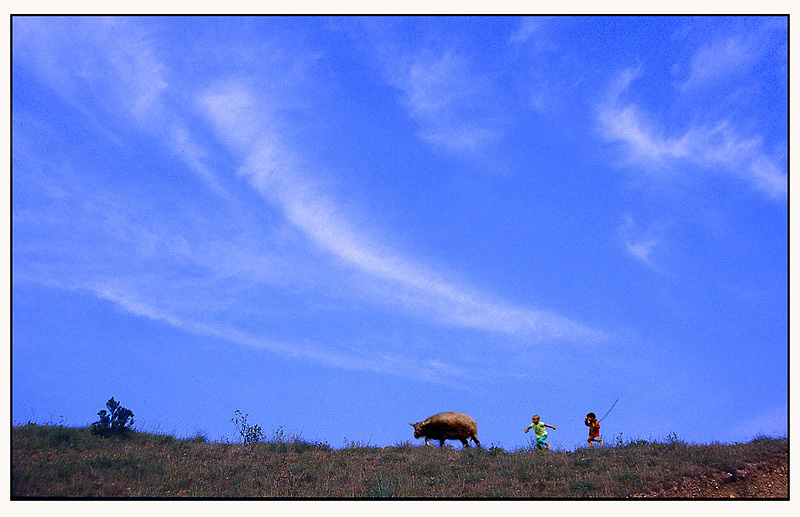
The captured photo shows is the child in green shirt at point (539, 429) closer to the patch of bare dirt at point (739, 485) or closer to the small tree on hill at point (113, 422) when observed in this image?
the patch of bare dirt at point (739, 485)

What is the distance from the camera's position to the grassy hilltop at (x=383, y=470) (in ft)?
54.5

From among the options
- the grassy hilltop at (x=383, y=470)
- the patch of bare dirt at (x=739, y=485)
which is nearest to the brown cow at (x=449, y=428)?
the grassy hilltop at (x=383, y=470)

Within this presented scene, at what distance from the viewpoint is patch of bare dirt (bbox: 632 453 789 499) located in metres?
16.2

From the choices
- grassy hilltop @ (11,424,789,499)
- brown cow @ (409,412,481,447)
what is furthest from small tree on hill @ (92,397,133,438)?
brown cow @ (409,412,481,447)

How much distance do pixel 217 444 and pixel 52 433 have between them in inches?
218

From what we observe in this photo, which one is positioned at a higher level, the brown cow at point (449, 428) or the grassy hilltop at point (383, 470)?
the brown cow at point (449, 428)

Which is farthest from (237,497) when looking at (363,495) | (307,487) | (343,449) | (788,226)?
(788,226)

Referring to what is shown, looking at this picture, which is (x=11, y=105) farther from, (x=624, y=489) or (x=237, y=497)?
(x=624, y=489)

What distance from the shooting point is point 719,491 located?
1642 centimetres

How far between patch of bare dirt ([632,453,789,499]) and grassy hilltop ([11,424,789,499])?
0.03m

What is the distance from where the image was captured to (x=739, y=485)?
16656 millimetres

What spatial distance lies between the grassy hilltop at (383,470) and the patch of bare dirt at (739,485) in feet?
0.09

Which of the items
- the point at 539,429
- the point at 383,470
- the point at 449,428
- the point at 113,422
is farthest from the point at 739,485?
the point at 113,422

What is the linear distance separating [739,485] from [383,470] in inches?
402
